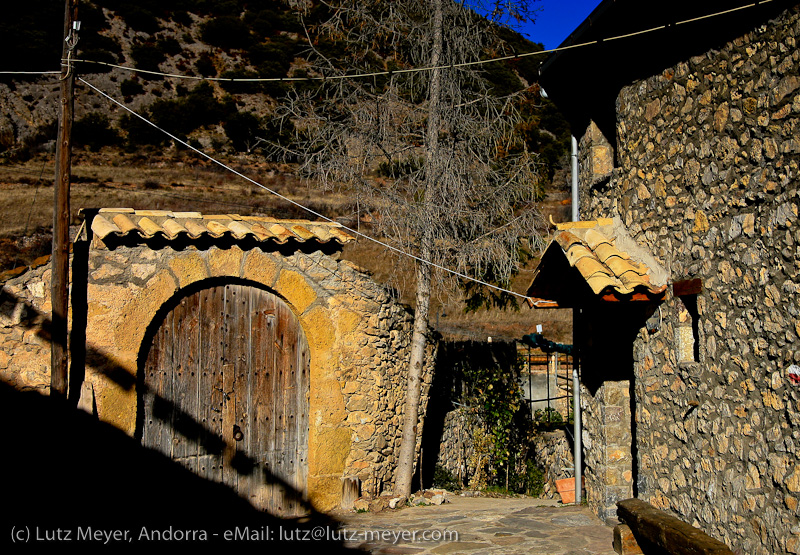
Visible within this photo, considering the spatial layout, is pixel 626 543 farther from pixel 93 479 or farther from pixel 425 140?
pixel 425 140

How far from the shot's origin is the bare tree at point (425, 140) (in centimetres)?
750

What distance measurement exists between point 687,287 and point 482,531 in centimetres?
294

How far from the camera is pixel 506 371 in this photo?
9648 millimetres

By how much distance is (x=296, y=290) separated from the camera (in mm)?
6488

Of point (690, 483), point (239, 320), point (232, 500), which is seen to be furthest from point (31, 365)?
point (690, 483)

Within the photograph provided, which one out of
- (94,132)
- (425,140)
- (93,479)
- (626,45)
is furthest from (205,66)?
(626,45)

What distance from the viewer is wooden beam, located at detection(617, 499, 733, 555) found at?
362 cm

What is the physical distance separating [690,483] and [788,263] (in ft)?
5.86

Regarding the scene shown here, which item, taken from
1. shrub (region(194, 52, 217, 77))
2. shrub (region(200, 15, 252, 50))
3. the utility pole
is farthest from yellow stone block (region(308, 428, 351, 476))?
shrub (region(200, 15, 252, 50))

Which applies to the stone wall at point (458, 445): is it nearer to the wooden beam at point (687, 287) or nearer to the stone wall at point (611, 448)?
the stone wall at point (611, 448)

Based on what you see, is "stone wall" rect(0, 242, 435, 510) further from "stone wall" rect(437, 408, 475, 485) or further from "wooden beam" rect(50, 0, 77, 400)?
"stone wall" rect(437, 408, 475, 485)

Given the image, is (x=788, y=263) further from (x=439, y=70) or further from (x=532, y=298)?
(x=439, y=70)

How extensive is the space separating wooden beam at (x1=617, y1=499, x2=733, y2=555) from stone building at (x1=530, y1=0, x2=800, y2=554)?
105 millimetres

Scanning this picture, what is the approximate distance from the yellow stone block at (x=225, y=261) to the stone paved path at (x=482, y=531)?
288 centimetres
